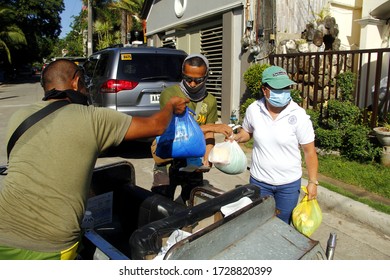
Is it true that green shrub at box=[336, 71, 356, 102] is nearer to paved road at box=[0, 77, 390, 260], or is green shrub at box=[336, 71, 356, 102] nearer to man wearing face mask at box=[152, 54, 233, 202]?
paved road at box=[0, 77, 390, 260]

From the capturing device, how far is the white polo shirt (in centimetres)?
292

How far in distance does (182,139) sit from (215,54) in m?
8.53

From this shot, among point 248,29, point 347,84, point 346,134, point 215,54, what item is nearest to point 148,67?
point 248,29

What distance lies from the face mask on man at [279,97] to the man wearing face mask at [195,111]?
422 mm

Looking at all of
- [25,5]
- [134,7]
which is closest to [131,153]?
[134,7]

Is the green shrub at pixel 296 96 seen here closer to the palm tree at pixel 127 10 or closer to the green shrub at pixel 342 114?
the green shrub at pixel 342 114

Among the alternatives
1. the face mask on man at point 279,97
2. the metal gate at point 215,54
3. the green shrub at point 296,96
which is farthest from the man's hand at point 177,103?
the metal gate at point 215,54

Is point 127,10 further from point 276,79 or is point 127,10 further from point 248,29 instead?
point 276,79

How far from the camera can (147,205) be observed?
2.54 metres

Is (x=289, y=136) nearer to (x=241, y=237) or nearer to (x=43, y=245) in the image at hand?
(x=241, y=237)

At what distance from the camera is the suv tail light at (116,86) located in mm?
6453

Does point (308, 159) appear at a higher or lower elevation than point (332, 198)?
higher

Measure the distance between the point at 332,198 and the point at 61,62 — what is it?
382cm

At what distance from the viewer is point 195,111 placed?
3242 mm
